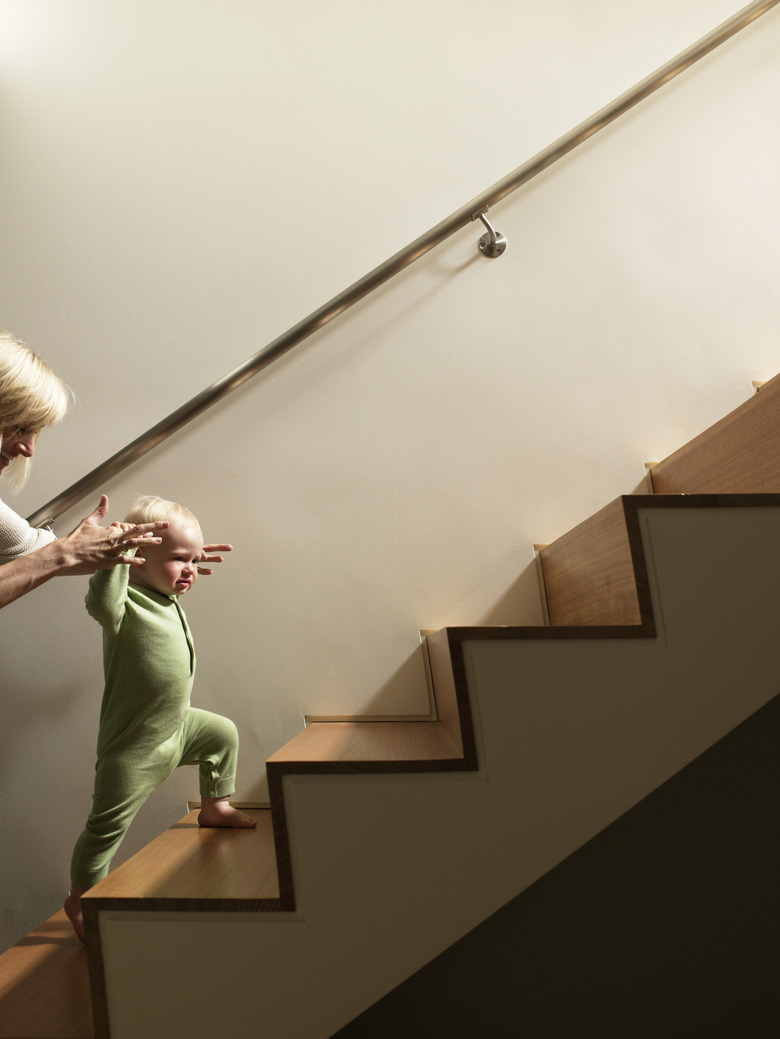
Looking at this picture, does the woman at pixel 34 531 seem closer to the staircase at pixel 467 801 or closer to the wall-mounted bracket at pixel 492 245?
the staircase at pixel 467 801

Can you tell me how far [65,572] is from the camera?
3.06 feet

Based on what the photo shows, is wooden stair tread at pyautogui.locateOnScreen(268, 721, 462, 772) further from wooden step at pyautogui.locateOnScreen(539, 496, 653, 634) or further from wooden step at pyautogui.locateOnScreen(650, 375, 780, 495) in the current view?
wooden step at pyautogui.locateOnScreen(650, 375, 780, 495)

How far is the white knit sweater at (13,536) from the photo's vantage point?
1063mm

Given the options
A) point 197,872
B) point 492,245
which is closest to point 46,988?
point 197,872

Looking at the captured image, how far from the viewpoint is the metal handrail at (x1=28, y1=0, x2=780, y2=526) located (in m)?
1.32

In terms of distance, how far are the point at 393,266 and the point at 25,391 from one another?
67cm

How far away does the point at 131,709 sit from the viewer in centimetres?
108

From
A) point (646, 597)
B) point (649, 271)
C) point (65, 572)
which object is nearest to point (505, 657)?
point (646, 597)

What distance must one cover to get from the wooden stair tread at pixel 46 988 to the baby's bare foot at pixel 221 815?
0.23 metres

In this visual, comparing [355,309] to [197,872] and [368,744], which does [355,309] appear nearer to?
[368,744]

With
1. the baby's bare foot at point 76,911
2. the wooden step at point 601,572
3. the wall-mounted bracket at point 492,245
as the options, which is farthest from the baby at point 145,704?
the wall-mounted bracket at point 492,245

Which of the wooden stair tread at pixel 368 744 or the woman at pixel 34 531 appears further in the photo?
the woman at pixel 34 531

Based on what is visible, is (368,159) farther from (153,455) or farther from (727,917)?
(727,917)

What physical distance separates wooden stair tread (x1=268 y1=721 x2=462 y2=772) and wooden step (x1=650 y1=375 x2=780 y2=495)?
49cm
